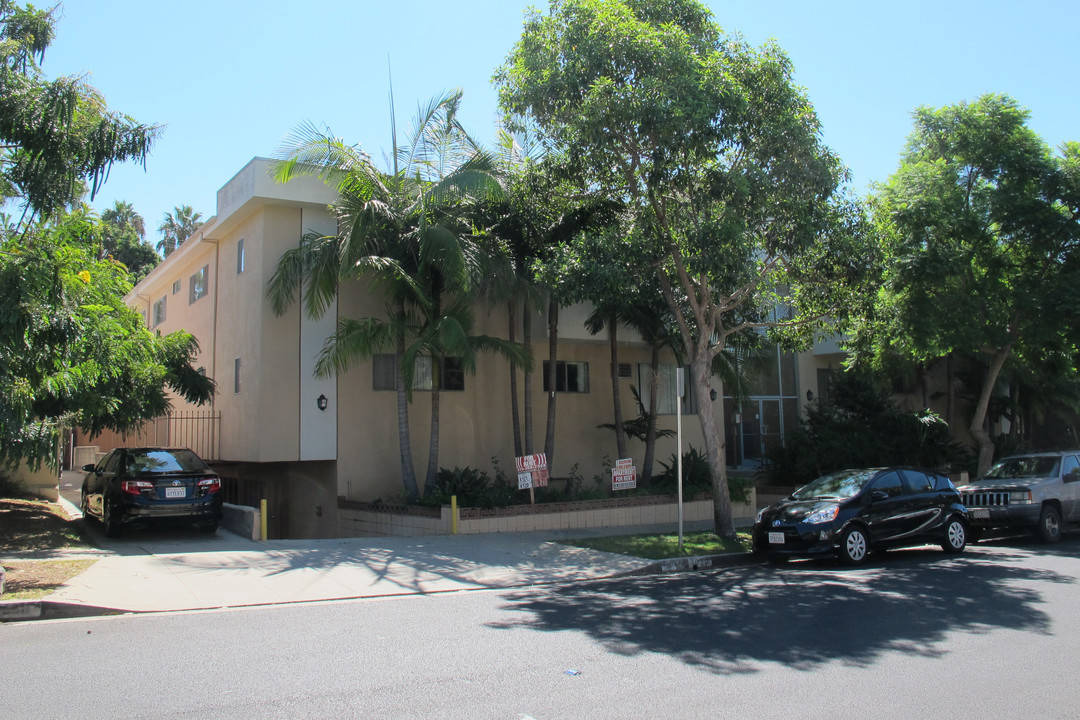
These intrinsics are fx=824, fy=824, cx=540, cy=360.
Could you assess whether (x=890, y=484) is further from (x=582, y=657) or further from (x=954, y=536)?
(x=582, y=657)

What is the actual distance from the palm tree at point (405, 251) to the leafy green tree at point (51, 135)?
16.3ft

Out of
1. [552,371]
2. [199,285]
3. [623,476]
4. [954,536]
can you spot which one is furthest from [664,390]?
[199,285]

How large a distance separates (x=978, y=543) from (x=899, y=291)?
6006 mm

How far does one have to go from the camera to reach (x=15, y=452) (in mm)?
11875

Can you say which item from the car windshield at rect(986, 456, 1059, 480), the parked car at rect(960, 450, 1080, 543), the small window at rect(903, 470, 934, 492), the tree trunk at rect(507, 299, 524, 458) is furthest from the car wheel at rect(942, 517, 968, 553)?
the tree trunk at rect(507, 299, 524, 458)

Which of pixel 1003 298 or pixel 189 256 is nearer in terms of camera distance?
pixel 1003 298

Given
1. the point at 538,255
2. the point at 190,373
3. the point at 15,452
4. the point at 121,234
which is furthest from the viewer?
the point at 121,234

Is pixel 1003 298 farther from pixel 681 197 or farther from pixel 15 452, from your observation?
pixel 15 452

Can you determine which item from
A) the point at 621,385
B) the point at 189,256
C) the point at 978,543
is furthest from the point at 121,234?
the point at 978,543

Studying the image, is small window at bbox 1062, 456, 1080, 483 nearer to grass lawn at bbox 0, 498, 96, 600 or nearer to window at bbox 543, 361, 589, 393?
window at bbox 543, 361, 589, 393

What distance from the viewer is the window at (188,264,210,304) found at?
69.4ft

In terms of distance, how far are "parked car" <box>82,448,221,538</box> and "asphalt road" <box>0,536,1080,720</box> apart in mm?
5138

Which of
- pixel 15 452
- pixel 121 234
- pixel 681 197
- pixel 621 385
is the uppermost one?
pixel 121 234

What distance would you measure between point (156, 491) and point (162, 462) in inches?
27.4
